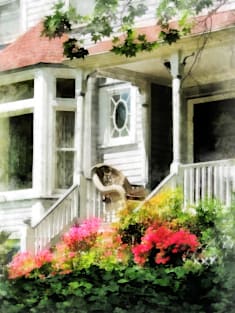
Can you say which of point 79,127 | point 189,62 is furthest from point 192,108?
point 79,127

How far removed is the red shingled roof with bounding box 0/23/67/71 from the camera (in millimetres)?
12344

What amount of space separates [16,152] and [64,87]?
122 centimetres

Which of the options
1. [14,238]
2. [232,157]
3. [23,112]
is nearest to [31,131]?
[23,112]

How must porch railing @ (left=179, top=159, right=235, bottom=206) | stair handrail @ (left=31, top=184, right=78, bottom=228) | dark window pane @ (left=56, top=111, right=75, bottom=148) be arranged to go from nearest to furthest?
1. porch railing @ (left=179, top=159, right=235, bottom=206)
2. stair handrail @ (left=31, top=184, right=78, bottom=228)
3. dark window pane @ (left=56, top=111, right=75, bottom=148)

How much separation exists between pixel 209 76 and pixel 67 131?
65.3 inches

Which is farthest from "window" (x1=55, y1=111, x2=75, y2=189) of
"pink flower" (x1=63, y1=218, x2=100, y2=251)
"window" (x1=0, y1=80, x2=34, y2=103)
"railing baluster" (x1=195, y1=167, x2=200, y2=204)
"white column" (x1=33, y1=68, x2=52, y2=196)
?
"railing baluster" (x1=195, y1=167, x2=200, y2=204)

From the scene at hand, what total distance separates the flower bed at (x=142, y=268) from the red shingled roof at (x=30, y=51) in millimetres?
2940

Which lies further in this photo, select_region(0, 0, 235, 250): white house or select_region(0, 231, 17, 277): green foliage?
select_region(0, 0, 235, 250): white house

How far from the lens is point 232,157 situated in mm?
10320

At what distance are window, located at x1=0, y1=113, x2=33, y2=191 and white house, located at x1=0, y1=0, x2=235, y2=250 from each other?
13 millimetres

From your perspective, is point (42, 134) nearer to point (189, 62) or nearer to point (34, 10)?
point (34, 10)

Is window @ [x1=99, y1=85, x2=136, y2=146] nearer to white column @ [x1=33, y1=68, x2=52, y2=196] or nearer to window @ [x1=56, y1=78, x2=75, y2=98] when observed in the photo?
window @ [x1=56, y1=78, x2=75, y2=98]

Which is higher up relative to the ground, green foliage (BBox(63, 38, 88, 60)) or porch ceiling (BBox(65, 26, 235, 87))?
porch ceiling (BBox(65, 26, 235, 87))

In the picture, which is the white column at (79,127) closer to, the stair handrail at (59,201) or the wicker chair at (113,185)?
the stair handrail at (59,201)
